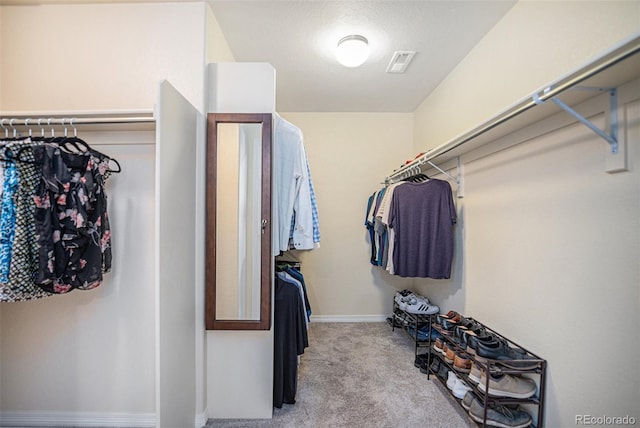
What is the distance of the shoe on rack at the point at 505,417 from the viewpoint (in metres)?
1.29

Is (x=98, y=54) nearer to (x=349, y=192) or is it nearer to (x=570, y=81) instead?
(x=570, y=81)

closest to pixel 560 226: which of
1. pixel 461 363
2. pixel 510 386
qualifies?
pixel 510 386

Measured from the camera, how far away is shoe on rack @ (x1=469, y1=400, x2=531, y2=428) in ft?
4.22

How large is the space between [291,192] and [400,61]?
1.41m

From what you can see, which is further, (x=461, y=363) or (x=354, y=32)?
(x=354, y=32)

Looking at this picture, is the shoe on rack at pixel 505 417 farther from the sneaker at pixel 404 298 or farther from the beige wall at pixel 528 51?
the beige wall at pixel 528 51

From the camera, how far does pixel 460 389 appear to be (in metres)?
1.58

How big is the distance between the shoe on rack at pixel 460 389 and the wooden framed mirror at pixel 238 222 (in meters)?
1.26

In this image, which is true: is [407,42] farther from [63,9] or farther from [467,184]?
[63,9]

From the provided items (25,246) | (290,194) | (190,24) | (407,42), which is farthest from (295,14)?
(25,246)

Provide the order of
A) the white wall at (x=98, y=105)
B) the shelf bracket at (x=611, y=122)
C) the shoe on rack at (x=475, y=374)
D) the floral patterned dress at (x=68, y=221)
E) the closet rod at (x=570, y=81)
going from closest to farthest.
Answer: the closet rod at (x=570, y=81)
the shelf bracket at (x=611, y=122)
the floral patterned dress at (x=68, y=221)
the shoe on rack at (x=475, y=374)
the white wall at (x=98, y=105)

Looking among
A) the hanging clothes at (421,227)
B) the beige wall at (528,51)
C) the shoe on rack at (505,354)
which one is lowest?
the shoe on rack at (505,354)

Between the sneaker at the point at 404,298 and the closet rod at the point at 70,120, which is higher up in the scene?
the closet rod at the point at 70,120

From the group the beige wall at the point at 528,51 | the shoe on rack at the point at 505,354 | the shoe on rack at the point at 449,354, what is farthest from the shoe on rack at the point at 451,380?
the beige wall at the point at 528,51
